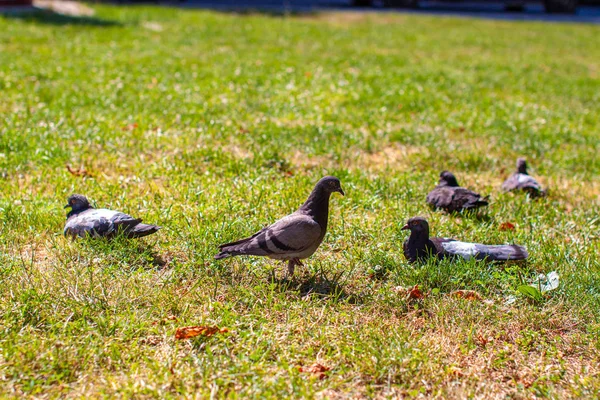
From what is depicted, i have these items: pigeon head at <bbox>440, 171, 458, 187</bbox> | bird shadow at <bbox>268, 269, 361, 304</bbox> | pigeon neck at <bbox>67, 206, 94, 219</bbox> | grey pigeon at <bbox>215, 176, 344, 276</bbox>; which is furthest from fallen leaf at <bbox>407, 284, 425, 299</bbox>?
pigeon neck at <bbox>67, 206, 94, 219</bbox>

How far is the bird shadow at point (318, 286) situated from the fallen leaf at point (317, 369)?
648 mm

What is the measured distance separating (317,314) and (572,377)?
141 centimetres

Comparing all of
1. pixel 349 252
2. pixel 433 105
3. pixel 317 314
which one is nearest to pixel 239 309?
pixel 317 314

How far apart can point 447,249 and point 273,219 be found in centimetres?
136

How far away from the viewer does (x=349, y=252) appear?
15.0ft

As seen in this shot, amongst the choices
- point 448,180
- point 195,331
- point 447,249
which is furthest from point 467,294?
point 448,180

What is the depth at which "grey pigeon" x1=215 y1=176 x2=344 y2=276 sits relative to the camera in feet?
13.1

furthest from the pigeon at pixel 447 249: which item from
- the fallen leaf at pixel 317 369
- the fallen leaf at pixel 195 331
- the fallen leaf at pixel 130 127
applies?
the fallen leaf at pixel 130 127

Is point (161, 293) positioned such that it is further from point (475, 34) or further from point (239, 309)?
point (475, 34)

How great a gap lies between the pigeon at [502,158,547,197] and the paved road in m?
19.7

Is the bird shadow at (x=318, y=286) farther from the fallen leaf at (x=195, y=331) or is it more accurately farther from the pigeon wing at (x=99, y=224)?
the pigeon wing at (x=99, y=224)

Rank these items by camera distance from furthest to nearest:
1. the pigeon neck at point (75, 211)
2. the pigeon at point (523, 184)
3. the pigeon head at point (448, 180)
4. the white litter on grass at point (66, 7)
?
the white litter on grass at point (66, 7) → the pigeon at point (523, 184) → the pigeon head at point (448, 180) → the pigeon neck at point (75, 211)

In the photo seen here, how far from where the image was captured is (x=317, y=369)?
3264 mm

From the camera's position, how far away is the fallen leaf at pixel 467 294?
3.98m
